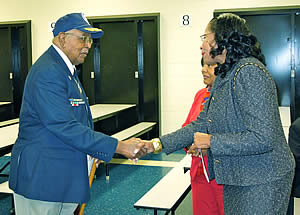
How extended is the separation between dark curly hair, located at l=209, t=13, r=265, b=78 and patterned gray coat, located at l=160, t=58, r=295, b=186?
4cm

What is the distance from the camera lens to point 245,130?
67.4 inches

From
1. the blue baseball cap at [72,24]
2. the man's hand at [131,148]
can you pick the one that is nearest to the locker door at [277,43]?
the man's hand at [131,148]

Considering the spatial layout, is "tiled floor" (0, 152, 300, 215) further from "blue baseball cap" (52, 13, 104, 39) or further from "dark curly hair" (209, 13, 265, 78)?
"dark curly hair" (209, 13, 265, 78)

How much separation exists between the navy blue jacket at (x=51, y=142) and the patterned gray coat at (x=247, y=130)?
0.70m

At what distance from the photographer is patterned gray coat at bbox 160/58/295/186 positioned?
1657 mm

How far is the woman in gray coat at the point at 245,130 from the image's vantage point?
1.67 m

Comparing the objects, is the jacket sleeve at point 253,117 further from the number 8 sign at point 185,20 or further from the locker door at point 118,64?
the locker door at point 118,64

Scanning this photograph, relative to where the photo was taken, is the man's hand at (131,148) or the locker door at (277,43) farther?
the locker door at (277,43)

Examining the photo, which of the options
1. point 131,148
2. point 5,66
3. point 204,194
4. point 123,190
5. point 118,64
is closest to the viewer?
point 131,148

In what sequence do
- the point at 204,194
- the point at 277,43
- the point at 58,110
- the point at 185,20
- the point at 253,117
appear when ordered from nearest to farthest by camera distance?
1. the point at 253,117
2. the point at 58,110
3. the point at 204,194
4. the point at 277,43
5. the point at 185,20

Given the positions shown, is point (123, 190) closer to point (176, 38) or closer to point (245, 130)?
point (245, 130)

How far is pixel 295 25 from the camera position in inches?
283

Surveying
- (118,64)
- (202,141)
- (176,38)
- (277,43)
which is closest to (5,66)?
(118,64)

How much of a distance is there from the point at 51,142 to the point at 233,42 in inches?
39.7
